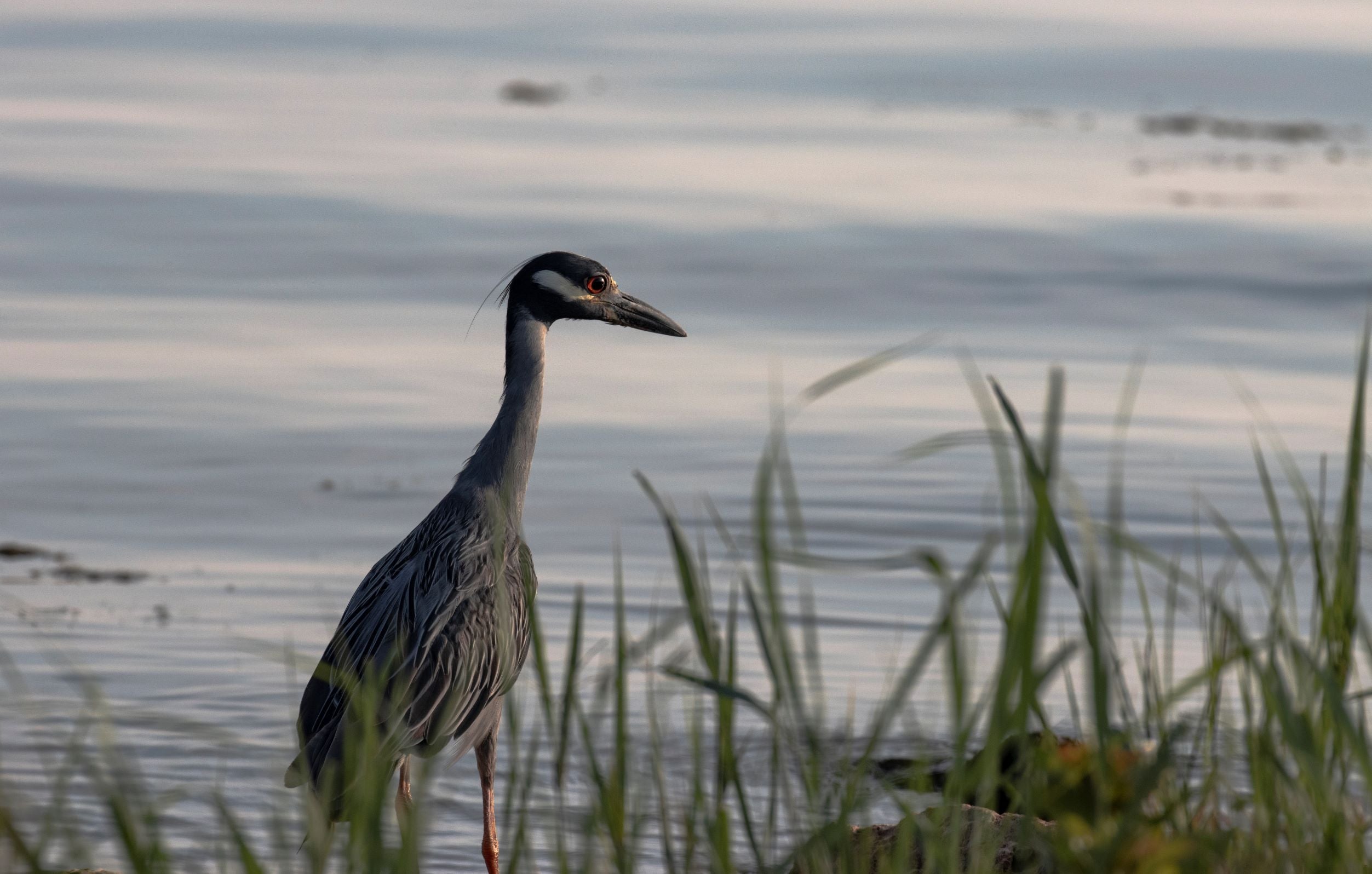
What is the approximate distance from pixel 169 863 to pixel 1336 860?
1.89m

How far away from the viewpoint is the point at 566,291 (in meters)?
6.31

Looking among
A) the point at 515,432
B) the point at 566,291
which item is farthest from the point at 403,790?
the point at 566,291

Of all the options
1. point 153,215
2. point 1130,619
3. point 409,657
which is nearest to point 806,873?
point 409,657

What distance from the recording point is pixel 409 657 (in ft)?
17.8

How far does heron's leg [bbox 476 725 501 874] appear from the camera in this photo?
207 inches

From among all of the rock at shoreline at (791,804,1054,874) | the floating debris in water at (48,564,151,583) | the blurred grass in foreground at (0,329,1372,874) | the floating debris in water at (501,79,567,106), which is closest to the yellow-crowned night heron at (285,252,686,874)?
the rock at shoreline at (791,804,1054,874)

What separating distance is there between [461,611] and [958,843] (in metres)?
2.57

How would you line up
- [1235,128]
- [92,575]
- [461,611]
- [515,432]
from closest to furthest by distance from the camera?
[461,611], [515,432], [92,575], [1235,128]

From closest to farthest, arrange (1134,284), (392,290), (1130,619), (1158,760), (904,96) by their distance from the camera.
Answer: (1158,760) → (1130,619) → (392,290) → (1134,284) → (904,96)

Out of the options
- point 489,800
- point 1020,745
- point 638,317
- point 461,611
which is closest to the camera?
point 1020,745

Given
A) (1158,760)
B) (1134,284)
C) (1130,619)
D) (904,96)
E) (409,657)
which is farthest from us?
(904,96)

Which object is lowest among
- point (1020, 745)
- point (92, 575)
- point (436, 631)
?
point (1020, 745)

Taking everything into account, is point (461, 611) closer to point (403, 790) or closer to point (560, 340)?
point (403, 790)

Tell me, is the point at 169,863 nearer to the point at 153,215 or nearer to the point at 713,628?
the point at 713,628
